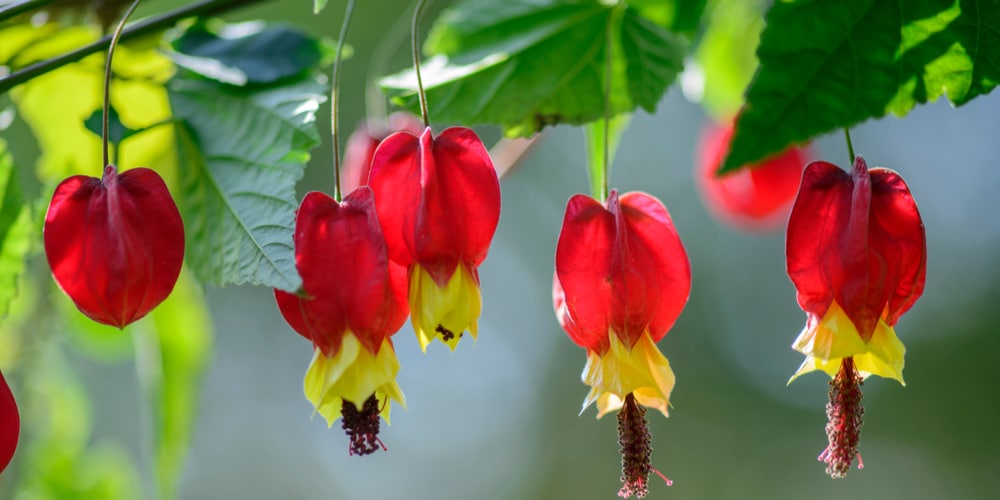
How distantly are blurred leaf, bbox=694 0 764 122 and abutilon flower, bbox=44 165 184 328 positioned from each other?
0.72m

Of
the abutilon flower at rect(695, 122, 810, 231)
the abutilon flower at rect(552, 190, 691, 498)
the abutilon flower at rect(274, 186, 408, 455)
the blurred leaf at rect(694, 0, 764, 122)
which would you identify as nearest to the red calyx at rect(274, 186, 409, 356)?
the abutilon flower at rect(274, 186, 408, 455)

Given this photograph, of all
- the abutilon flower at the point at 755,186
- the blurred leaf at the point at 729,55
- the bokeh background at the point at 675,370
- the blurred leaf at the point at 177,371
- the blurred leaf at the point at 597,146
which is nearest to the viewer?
the blurred leaf at the point at 597,146

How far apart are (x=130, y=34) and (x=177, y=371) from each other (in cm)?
41

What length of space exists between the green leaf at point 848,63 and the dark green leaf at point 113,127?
409mm

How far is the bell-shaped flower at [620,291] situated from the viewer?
0.63 meters

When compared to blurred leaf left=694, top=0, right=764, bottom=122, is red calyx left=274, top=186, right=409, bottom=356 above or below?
below

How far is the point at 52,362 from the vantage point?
1.30 meters

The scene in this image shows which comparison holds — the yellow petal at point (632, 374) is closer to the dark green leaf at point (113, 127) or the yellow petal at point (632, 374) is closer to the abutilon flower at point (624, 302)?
the abutilon flower at point (624, 302)

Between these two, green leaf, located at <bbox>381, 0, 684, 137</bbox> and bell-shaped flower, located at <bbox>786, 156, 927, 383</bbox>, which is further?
green leaf, located at <bbox>381, 0, 684, 137</bbox>

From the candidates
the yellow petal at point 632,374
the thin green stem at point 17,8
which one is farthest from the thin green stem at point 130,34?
the yellow petal at point 632,374

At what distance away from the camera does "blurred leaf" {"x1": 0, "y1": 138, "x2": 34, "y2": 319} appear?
747 millimetres

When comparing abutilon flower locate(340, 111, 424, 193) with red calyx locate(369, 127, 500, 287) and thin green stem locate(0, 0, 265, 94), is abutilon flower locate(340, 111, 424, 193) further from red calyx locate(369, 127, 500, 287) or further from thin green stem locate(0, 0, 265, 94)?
red calyx locate(369, 127, 500, 287)

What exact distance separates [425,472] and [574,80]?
5038mm

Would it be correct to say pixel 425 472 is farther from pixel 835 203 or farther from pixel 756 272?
pixel 835 203
